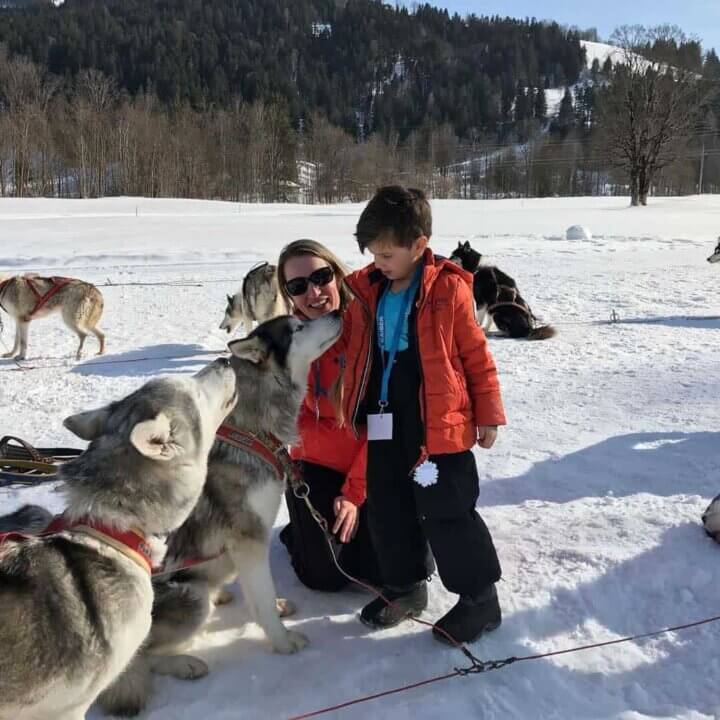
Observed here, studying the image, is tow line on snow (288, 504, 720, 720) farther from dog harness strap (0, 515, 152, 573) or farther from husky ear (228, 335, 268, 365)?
dog harness strap (0, 515, 152, 573)

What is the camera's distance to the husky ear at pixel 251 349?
2.76 metres

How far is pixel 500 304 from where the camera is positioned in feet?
28.1

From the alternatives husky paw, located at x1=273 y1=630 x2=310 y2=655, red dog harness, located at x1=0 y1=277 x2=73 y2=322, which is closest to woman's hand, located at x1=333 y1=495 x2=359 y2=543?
husky paw, located at x1=273 y1=630 x2=310 y2=655

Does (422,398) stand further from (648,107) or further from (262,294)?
(648,107)

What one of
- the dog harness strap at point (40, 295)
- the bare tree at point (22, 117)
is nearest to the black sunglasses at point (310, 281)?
the dog harness strap at point (40, 295)

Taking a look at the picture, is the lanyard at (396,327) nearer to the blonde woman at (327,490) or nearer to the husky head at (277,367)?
the husky head at (277,367)

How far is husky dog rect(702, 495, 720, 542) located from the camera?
2.98 m

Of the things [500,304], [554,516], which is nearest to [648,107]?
[500,304]

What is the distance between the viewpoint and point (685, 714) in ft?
7.03

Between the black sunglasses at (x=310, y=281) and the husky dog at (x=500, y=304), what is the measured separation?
502 centimetres

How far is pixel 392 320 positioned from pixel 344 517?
926 mm

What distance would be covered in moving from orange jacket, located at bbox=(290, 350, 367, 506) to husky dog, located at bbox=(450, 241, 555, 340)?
5.40 metres

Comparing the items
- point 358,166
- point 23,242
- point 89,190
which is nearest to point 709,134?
point 358,166

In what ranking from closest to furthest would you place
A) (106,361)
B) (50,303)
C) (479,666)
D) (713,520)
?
(479,666) < (713,520) < (106,361) < (50,303)
